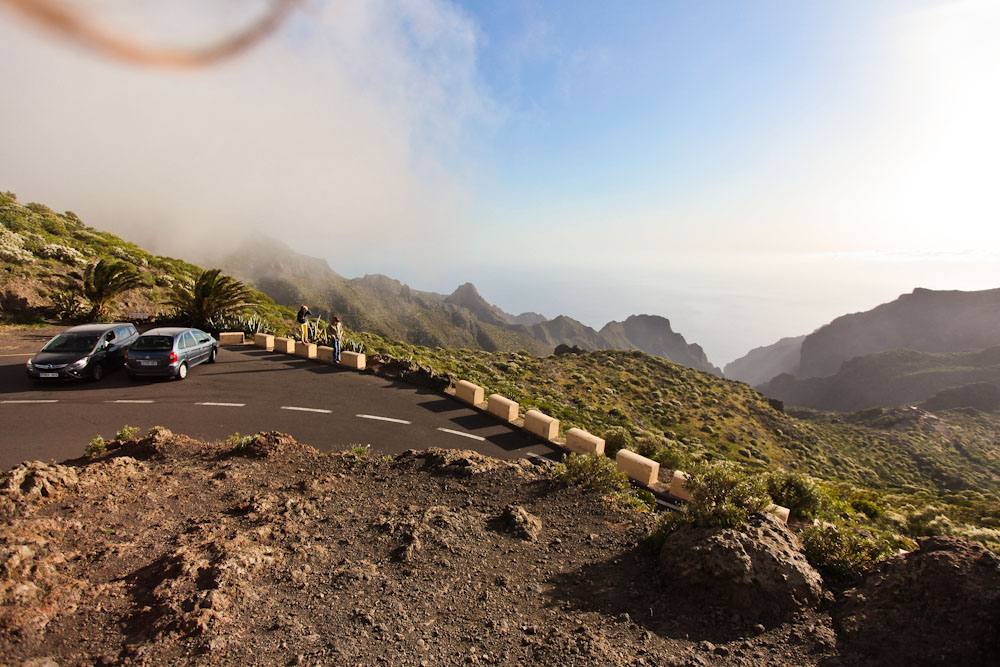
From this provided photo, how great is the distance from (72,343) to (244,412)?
6782mm

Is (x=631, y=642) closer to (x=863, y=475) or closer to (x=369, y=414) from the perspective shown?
(x=369, y=414)

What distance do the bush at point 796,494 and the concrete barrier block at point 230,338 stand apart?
63.7 feet

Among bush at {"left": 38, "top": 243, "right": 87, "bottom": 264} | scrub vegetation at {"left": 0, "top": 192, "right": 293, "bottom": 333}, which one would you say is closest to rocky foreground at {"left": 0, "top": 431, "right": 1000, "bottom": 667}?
scrub vegetation at {"left": 0, "top": 192, "right": 293, "bottom": 333}

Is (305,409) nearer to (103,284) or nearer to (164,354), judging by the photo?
(164,354)

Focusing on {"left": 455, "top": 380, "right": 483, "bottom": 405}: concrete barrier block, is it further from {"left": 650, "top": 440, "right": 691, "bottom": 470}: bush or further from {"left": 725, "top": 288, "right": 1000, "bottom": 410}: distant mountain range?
{"left": 725, "top": 288, "right": 1000, "bottom": 410}: distant mountain range

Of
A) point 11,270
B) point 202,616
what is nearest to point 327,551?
point 202,616

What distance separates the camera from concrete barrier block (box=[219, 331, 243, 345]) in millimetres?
17766

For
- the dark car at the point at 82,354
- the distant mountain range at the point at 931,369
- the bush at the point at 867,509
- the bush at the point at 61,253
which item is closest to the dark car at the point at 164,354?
the dark car at the point at 82,354

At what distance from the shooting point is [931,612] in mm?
4133

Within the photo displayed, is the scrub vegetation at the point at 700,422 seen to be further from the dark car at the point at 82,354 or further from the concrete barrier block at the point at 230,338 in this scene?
the dark car at the point at 82,354

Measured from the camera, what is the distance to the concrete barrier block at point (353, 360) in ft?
50.9

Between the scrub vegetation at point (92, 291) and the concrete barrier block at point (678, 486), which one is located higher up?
the scrub vegetation at point (92, 291)

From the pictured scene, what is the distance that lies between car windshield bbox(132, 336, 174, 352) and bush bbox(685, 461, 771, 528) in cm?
1481

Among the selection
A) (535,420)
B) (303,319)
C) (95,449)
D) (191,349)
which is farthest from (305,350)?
(535,420)
